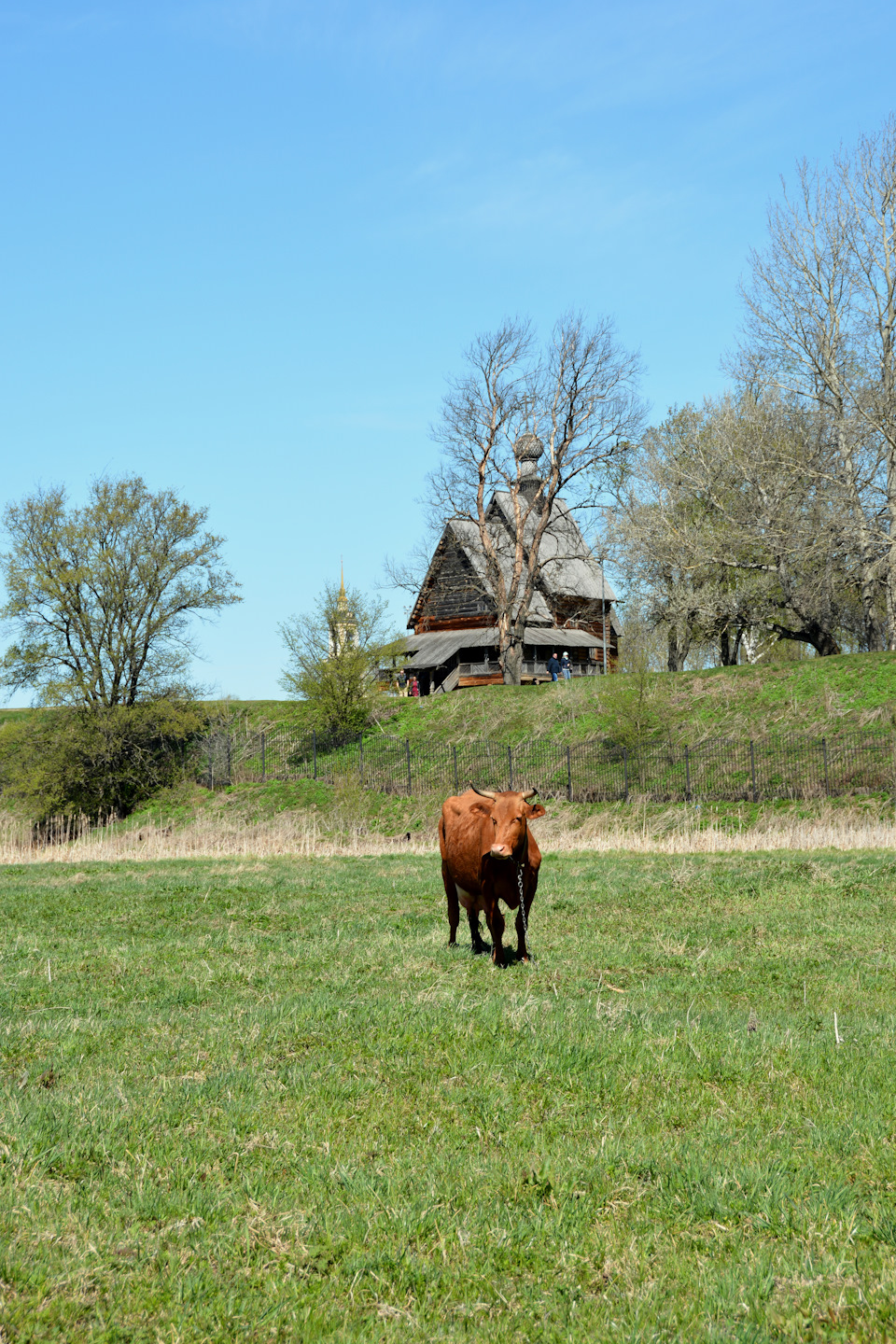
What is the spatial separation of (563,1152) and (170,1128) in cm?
201

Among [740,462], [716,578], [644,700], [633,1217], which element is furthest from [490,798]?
[716,578]

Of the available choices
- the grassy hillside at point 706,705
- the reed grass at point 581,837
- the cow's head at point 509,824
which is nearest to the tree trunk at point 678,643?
the grassy hillside at point 706,705

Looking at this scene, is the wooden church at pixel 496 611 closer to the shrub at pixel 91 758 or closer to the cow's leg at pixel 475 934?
the shrub at pixel 91 758

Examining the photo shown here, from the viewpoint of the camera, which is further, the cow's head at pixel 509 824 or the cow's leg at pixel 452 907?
the cow's leg at pixel 452 907

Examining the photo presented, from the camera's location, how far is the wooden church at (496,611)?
52781mm

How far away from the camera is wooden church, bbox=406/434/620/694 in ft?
173

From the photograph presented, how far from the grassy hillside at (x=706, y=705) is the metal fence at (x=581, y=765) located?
40.5 inches

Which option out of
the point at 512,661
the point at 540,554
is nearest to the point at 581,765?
the point at 512,661

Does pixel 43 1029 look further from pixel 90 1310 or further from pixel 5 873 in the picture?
pixel 5 873

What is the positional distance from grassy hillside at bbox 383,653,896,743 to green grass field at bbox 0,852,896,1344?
2531 centimetres

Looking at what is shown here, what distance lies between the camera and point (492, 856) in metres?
9.33

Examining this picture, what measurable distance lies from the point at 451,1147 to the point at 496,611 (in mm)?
47127

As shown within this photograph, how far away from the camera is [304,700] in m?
46.8

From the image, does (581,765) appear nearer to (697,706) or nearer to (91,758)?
(697,706)
